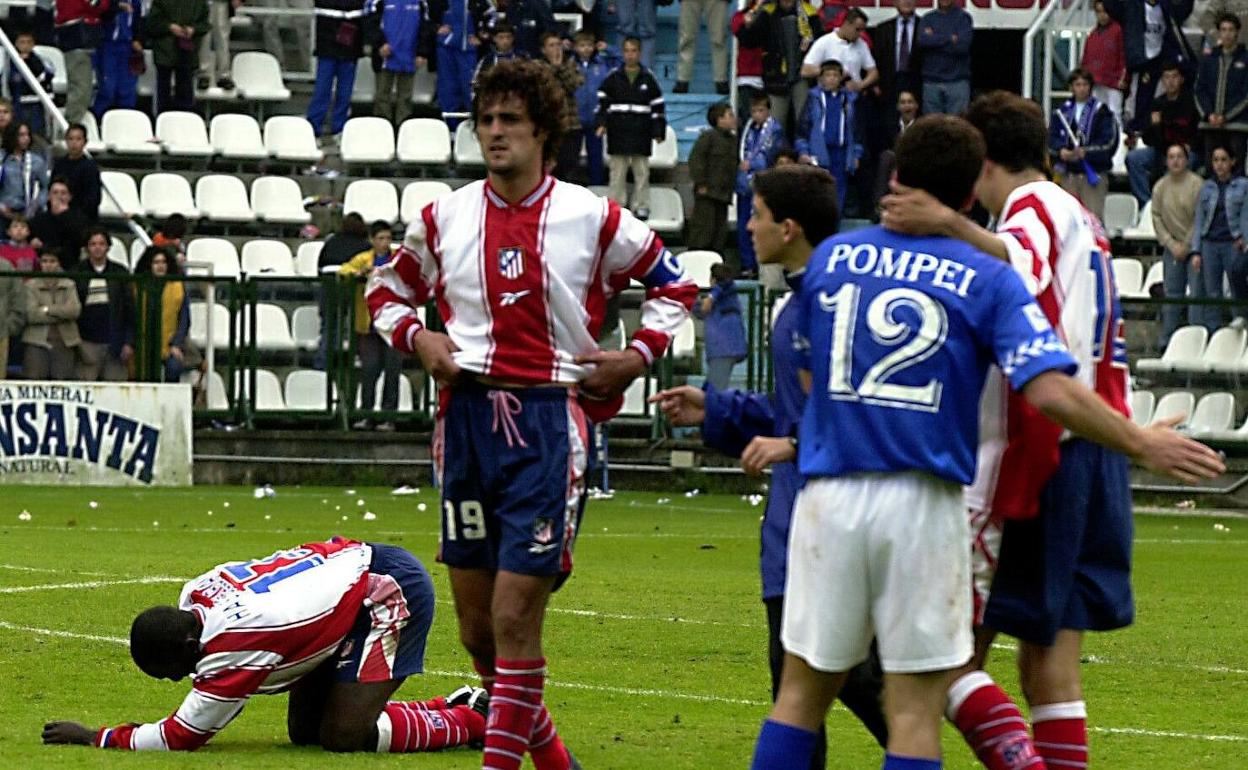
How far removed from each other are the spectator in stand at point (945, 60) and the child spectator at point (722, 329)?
477cm

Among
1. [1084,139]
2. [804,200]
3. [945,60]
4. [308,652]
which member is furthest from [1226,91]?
[804,200]

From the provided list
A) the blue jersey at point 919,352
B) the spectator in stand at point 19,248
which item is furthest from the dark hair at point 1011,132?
the spectator in stand at point 19,248

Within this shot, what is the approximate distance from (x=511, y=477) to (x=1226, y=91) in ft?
62.8

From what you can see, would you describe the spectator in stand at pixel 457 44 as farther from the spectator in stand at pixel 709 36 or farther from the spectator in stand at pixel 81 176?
the spectator in stand at pixel 81 176

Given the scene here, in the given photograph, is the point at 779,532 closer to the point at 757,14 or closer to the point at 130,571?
the point at 130,571

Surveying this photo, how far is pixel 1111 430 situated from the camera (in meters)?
5.48

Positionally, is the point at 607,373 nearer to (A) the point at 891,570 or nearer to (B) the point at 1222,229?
(A) the point at 891,570

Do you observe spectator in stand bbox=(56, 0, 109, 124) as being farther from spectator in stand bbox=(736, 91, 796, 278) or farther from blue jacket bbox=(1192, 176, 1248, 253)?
blue jacket bbox=(1192, 176, 1248, 253)

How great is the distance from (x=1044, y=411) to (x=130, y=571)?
9339 mm

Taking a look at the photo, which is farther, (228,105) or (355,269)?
(228,105)

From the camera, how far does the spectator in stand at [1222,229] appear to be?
888 inches

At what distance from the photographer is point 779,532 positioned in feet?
21.4

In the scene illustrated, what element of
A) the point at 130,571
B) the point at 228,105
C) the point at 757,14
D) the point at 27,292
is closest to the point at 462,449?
the point at 130,571

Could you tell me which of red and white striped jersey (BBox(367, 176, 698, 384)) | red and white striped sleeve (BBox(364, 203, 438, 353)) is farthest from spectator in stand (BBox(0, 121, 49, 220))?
red and white striped jersey (BBox(367, 176, 698, 384))
